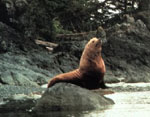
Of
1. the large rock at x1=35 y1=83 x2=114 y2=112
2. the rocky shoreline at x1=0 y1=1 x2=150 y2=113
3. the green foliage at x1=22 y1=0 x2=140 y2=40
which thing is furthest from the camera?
the green foliage at x1=22 y1=0 x2=140 y2=40

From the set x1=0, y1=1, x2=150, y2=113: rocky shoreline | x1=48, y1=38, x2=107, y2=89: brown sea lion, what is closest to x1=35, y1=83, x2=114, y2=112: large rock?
x1=48, y1=38, x2=107, y2=89: brown sea lion

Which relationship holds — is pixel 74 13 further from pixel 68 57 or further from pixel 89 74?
pixel 89 74

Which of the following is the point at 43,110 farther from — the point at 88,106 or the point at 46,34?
the point at 46,34

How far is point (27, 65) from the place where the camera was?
19.8m

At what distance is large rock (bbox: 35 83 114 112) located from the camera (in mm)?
7574

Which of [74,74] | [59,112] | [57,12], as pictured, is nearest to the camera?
[59,112]

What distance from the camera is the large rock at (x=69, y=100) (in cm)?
757

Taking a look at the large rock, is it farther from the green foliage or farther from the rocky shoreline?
the green foliage

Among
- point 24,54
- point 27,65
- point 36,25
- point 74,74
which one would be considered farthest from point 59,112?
point 36,25

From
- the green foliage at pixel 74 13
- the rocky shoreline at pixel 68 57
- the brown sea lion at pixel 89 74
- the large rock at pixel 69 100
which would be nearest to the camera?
the large rock at pixel 69 100

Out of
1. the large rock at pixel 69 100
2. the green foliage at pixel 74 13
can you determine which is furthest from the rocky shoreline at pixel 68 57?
the large rock at pixel 69 100

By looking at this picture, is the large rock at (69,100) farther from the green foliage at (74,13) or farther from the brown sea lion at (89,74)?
the green foliage at (74,13)

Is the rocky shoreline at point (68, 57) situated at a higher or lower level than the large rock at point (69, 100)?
lower

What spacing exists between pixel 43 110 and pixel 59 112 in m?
0.56
